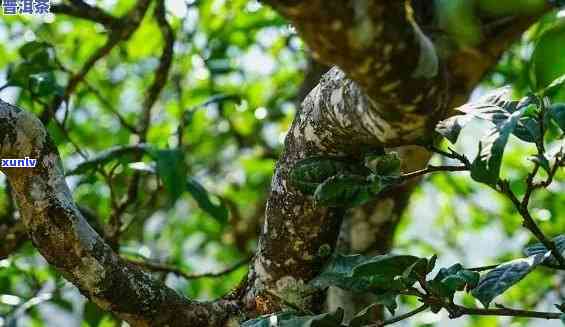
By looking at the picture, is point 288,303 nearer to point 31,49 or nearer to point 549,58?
point 549,58

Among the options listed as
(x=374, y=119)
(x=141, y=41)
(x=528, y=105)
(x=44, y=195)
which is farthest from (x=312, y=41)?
(x=141, y=41)

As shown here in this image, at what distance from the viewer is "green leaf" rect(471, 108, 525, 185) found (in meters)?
0.45

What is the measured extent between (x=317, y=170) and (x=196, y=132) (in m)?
1.06

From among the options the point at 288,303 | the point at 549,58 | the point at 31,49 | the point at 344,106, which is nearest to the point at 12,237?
the point at 31,49

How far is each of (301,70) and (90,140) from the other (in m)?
0.50

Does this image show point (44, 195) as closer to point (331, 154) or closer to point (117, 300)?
point (117, 300)

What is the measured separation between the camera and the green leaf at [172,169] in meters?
0.79

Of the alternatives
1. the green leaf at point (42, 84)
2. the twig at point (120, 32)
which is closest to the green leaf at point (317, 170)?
the green leaf at point (42, 84)

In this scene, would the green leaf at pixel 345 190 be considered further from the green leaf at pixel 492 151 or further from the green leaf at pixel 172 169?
the green leaf at pixel 172 169

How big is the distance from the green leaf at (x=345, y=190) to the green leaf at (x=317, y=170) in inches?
0.6

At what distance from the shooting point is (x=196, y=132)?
159 centimetres

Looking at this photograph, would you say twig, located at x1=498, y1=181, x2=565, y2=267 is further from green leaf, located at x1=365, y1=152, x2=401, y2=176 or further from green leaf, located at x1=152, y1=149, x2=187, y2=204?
green leaf, located at x1=152, y1=149, x2=187, y2=204

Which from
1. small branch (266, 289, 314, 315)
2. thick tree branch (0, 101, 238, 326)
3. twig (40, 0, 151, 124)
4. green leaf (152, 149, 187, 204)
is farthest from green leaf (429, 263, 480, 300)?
twig (40, 0, 151, 124)

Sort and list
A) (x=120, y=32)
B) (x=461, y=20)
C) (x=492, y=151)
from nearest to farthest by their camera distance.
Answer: (x=461, y=20), (x=492, y=151), (x=120, y=32)
